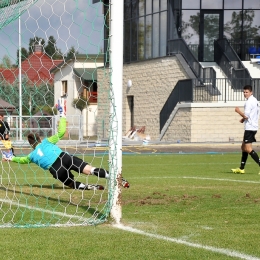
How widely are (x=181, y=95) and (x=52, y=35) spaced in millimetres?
29324

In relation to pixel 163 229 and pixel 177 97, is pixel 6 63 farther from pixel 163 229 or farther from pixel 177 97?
pixel 177 97

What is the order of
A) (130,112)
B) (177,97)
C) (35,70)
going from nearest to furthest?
1. (35,70)
2. (177,97)
3. (130,112)

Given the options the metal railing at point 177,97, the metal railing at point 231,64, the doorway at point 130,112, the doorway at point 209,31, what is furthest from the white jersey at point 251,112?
the doorway at point 130,112

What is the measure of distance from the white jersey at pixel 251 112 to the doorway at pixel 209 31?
26.2 m

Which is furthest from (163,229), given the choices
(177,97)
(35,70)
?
(177,97)

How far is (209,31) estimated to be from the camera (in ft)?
141

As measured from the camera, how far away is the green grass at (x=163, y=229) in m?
7.09

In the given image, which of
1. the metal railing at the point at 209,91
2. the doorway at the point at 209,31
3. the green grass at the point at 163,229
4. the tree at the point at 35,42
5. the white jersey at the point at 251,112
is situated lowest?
the green grass at the point at 163,229

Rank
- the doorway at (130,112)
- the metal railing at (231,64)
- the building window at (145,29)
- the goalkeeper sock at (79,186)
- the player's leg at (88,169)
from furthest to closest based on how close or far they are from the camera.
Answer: the doorway at (130,112)
the building window at (145,29)
the metal railing at (231,64)
the goalkeeper sock at (79,186)
the player's leg at (88,169)

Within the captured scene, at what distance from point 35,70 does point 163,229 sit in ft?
9.61

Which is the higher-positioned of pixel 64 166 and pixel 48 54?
pixel 48 54

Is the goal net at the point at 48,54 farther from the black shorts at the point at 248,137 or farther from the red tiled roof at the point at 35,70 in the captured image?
the black shorts at the point at 248,137

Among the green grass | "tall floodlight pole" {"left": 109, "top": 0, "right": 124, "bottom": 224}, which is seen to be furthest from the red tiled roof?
the green grass

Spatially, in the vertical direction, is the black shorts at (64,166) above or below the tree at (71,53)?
below
